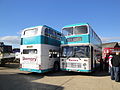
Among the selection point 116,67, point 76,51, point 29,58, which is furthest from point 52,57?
point 116,67

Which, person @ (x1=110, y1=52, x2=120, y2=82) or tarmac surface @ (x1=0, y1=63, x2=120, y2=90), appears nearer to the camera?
tarmac surface @ (x1=0, y1=63, x2=120, y2=90)

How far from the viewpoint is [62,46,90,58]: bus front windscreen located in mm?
9195

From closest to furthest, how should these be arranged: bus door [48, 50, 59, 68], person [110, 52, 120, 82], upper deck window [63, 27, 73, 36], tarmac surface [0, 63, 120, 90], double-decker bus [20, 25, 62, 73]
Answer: tarmac surface [0, 63, 120, 90] → person [110, 52, 120, 82] → double-decker bus [20, 25, 62, 73] → bus door [48, 50, 59, 68] → upper deck window [63, 27, 73, 36]

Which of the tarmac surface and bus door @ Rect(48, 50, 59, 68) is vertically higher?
bus door @ Rect(48, 50, 59, 68)

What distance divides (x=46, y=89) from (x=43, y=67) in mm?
3449

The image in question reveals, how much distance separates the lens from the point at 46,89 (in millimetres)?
5926

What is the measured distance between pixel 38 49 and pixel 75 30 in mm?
3667

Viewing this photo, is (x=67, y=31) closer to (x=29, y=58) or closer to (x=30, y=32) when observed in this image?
(x=30, y=32)

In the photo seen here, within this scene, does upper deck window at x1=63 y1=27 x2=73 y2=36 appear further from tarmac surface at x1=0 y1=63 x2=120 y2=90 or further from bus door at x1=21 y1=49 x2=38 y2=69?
tarmac surface at x1=0 y1=63 x2=120 y2=90

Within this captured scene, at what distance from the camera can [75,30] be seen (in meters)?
10.2

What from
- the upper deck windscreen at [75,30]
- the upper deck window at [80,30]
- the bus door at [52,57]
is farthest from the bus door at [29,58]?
the upper deck window at [80,30]

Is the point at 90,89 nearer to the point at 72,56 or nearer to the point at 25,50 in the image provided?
the point at 72,56

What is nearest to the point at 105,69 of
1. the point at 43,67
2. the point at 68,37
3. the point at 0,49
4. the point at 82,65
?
the point at 82,65

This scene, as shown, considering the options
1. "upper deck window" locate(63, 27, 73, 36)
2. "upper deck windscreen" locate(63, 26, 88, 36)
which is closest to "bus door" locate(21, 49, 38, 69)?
"upper deck window" locate(63, 27, 73, 36)
